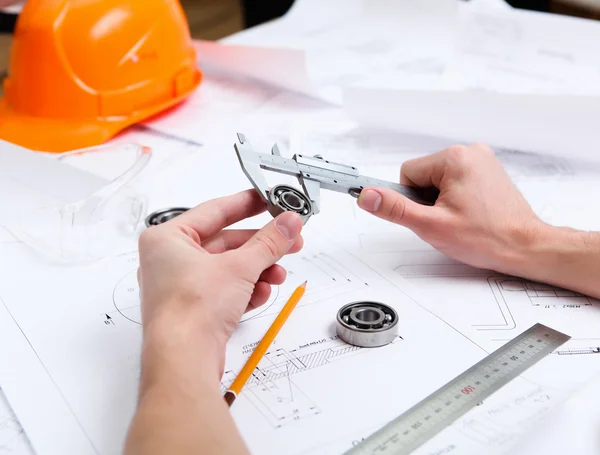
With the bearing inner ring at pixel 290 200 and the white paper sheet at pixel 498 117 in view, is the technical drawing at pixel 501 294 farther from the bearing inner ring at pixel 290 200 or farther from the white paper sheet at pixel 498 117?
the white paper sheet at pixel 498 117

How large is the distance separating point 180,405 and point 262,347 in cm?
19

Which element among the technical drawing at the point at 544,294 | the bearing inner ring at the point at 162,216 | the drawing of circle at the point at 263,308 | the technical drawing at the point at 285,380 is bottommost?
the drawing of circle at the point at 263,308

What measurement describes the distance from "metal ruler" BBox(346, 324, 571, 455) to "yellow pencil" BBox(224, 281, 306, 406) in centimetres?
13

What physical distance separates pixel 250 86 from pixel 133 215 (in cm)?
60

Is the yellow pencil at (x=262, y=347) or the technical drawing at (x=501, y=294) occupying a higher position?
the yellow pencil at (x=262, y=347)

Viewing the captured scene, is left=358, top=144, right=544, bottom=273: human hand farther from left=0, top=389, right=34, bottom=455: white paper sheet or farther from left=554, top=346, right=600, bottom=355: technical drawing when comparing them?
left=0, top=389, right=34, bottom=455: white paper sheet

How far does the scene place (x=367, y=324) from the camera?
77cm

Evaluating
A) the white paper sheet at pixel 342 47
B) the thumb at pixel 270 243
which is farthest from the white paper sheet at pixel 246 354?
the white paper sheet at pixel 342 47

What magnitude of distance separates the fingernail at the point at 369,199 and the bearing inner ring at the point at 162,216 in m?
0.31

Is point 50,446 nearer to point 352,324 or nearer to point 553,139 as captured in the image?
point 352,324

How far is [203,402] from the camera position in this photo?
22.4 inches

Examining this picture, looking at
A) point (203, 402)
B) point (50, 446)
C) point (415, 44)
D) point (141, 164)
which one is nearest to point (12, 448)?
point (50, 446)

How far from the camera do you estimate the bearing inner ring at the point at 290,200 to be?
30.3 inches

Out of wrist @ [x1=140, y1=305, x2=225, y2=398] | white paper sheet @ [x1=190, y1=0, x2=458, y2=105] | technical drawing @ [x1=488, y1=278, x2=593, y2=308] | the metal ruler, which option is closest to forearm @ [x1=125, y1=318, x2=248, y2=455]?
wrist @ [x1=140, y1=305, x2=225, y2=398]
